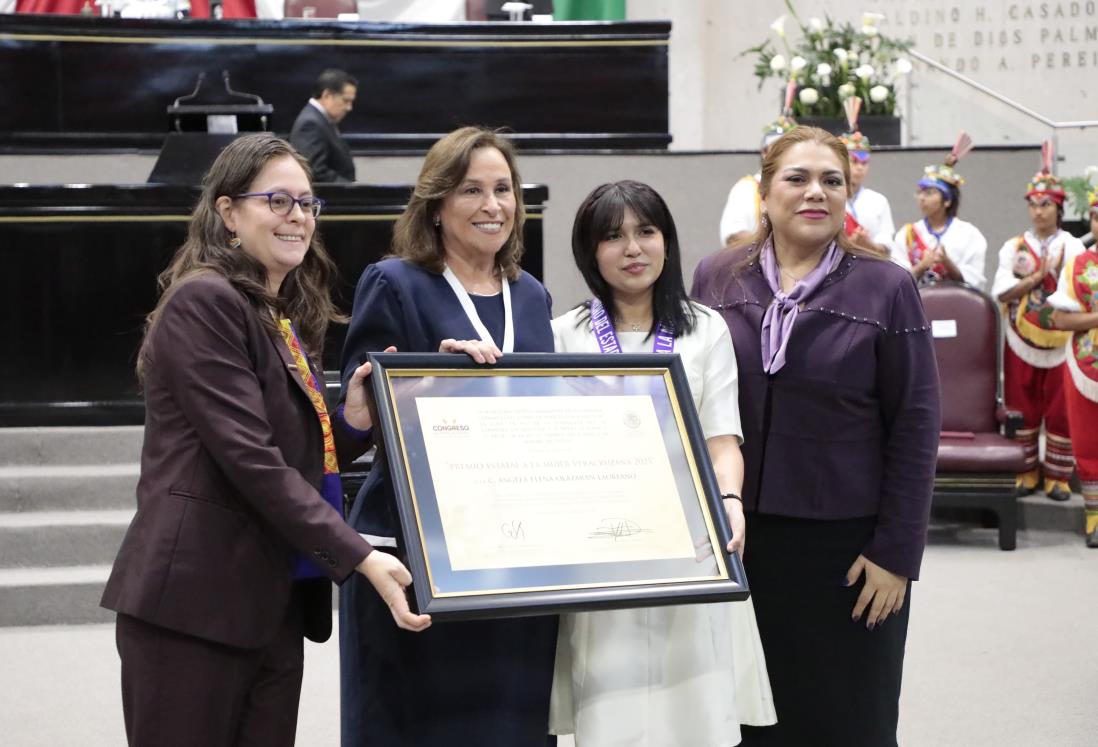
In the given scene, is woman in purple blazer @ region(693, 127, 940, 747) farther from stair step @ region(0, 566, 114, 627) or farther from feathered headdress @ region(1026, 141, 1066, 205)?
feathered headdress @ region(1026, 141, 1066, 205)

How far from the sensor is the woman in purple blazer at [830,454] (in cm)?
273

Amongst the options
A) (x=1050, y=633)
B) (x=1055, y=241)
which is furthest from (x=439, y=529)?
(x=1055, y=241)

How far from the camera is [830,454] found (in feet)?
9.00

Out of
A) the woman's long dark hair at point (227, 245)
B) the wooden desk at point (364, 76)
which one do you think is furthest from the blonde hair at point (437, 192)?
the wooden desk at point (364, 76)

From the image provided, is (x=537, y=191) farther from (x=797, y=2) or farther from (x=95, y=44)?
(x=797, y=2)

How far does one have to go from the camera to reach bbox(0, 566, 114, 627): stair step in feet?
17.7

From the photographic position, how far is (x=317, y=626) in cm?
252

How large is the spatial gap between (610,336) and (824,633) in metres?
0.76

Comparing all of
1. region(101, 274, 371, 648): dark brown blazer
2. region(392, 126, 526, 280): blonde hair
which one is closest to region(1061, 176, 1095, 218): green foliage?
region(392, 126, 526, 280): blonde hair

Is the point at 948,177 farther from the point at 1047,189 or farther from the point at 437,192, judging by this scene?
the point at 437,192

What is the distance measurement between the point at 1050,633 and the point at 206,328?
409 cm

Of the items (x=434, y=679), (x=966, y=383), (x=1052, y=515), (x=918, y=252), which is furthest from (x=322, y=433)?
(x=918, y=252)

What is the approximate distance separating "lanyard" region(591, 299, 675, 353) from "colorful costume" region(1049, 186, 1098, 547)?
4.76 m
